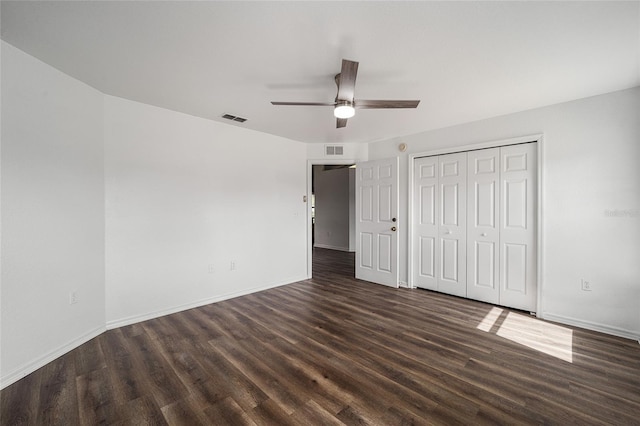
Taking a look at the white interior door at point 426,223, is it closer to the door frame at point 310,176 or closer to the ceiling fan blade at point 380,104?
the door frame at point 310,176

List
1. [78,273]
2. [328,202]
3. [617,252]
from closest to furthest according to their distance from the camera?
[78,273] → [617,252] → [328,202]

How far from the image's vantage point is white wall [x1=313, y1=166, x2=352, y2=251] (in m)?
8.34

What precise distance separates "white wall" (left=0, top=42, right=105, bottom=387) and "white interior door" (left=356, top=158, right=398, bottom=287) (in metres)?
3.69

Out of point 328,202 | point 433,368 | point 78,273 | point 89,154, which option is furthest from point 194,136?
point 328,202

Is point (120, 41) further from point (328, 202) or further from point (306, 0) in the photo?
point (328, 202)

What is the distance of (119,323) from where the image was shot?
2.99 metres

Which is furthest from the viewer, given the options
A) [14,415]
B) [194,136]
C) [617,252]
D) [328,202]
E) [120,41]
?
[328,202]

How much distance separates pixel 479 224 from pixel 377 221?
1.54 meters

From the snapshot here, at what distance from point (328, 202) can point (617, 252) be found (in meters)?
6.67

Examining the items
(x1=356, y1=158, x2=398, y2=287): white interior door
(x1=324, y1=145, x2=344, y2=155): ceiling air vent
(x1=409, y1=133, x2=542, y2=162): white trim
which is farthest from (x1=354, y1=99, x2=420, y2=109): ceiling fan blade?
(x1=324, y1=145, x2=344, y2=155): ceiling air vent

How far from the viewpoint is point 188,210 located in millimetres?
3512

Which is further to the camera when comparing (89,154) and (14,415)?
(89,154)

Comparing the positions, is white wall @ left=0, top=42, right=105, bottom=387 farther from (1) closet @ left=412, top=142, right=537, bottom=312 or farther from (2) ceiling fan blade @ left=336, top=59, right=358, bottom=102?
(1) closet @ left=412, top=142, right=537, bottom=312

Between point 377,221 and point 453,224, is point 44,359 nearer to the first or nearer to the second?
point 377,221
